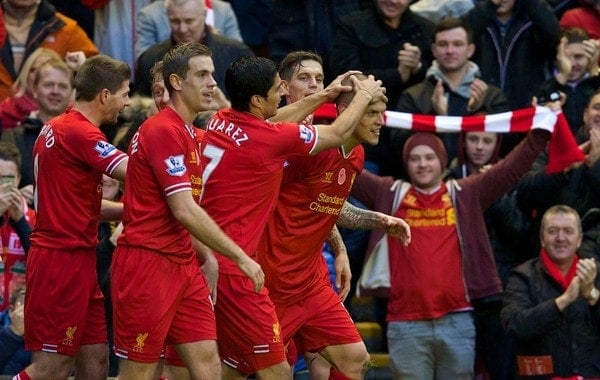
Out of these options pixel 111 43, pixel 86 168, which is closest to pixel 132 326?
pixel 86 168

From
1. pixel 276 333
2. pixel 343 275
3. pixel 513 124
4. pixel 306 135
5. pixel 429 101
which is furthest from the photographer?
pixel 429 101

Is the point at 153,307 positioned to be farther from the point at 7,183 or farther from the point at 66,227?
the point at 7,183

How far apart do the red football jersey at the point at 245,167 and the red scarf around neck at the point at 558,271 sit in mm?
3215

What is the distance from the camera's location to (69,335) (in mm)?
10023

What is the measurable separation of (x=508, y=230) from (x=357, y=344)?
3.10 meters

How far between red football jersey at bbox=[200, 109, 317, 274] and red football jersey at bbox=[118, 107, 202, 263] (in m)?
0.20

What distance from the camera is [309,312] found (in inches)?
404

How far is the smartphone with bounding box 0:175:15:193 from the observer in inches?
436

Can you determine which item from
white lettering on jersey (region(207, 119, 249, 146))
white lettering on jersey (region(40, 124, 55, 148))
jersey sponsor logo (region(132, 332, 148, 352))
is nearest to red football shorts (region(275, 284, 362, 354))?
jersey sponsor logo (region(132, 332, 148, 352))

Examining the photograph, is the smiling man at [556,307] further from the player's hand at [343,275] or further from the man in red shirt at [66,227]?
the man in red shirt at [66,227]

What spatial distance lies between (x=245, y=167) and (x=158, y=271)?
0.84 metres

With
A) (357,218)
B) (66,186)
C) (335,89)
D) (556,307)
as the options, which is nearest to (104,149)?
(66,186)

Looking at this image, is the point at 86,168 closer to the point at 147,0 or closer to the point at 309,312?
the point at 309,312

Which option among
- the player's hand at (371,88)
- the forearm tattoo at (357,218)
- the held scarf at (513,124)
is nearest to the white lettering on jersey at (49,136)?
the player's hand at (371,88)
